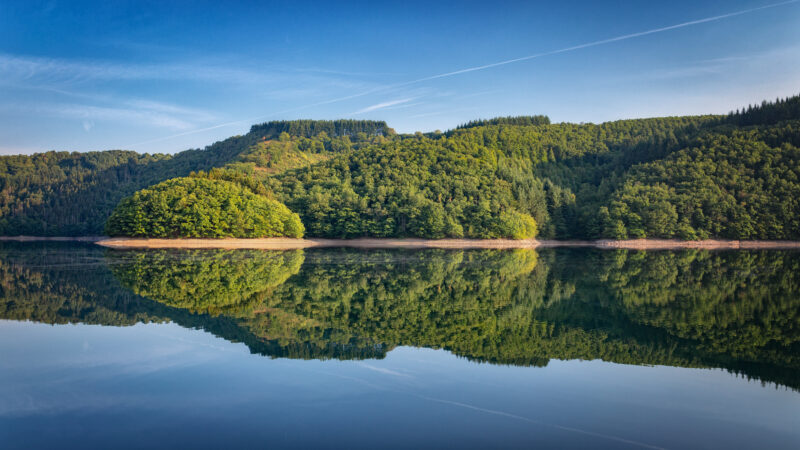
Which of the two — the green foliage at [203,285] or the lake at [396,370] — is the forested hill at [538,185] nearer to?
the green foliage at [203,285]

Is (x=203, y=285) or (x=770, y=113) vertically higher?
(x=770, y=113)

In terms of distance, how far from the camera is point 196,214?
82.9 meters

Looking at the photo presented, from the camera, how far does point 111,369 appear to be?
12.0 meters

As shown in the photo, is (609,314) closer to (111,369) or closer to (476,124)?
(111,369)

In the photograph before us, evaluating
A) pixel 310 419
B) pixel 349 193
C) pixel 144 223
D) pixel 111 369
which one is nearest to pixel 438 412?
pixel 310 419

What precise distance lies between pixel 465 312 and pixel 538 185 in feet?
364

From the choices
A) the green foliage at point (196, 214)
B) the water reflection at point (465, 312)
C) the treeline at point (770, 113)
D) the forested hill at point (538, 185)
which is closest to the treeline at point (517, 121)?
the forested hill at point (538, 185)

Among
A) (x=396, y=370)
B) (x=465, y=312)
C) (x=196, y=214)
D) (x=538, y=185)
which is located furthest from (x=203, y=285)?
(x=538, y=185)

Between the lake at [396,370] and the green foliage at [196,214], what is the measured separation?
61584mm

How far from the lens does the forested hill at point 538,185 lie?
102 metres

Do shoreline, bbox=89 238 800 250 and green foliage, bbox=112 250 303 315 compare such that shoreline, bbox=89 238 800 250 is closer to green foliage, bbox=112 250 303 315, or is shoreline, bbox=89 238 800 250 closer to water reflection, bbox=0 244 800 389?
green foliage, bbox=112 250 303 315

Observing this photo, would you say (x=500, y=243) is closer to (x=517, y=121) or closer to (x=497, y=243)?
(x=497, y=243)

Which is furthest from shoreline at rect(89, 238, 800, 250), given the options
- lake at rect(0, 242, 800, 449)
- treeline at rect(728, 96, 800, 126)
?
lake at rect(0, 242, 800, 449)

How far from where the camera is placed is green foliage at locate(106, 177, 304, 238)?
82.2 meters
